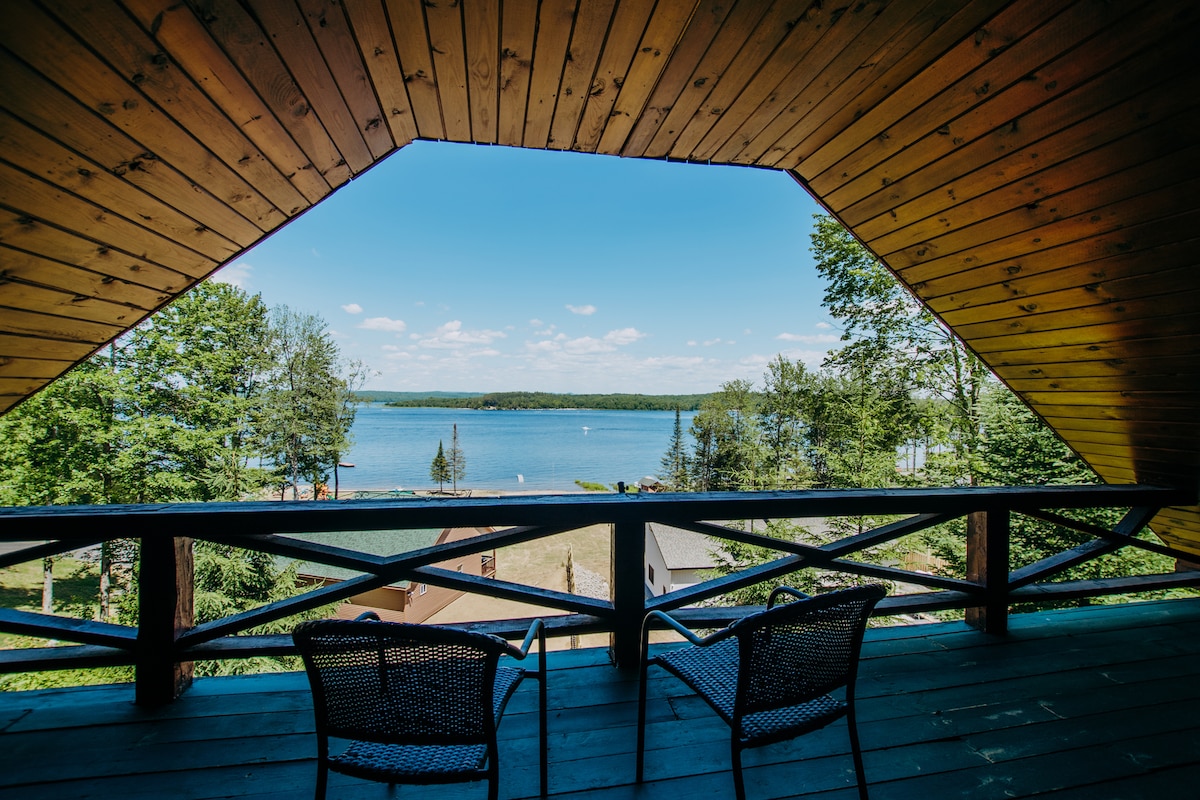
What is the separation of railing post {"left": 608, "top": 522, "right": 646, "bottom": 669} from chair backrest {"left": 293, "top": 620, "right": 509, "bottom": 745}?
41.4 inches

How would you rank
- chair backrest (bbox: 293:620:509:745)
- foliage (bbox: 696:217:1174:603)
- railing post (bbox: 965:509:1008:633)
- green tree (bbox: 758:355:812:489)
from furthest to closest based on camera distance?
green tree (bbox: 758:355:812:489) → foliage (bbox: 696:217:1174:603) → railing post (bbox: 965:509:1008:633) → chair backrest (bbox: 293:620:509:745)

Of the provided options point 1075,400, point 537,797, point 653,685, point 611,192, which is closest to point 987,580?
point 1075,400

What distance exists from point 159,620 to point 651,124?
2782mm

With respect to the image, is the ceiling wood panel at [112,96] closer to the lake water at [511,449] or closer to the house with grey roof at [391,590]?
the house with grey roof at [391,590]

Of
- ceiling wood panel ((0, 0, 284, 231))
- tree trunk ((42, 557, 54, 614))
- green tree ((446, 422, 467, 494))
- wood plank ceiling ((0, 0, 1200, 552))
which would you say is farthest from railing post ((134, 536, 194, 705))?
green tree ((446, 422, 467, 494))

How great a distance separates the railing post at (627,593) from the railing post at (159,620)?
1746mm

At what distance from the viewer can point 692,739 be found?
5.76 feet

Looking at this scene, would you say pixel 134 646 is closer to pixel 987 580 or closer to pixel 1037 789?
pixel 1037 789

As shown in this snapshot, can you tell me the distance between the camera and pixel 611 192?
23.0 metres

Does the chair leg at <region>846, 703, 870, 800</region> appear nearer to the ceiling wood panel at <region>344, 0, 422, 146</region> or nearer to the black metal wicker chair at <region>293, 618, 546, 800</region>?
the black metal wicker chair at <region>293, 618, 546, 800</region>

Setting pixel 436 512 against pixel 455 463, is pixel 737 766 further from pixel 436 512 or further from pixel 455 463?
pixel 455 463

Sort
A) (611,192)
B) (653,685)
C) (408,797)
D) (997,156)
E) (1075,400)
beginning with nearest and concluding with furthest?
1. (408,797)
2. (997,156)
3. (653,685)
4. (1075,400)
5. (611,192)

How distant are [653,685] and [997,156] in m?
2.47

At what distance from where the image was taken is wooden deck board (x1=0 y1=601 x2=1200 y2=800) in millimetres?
1534
